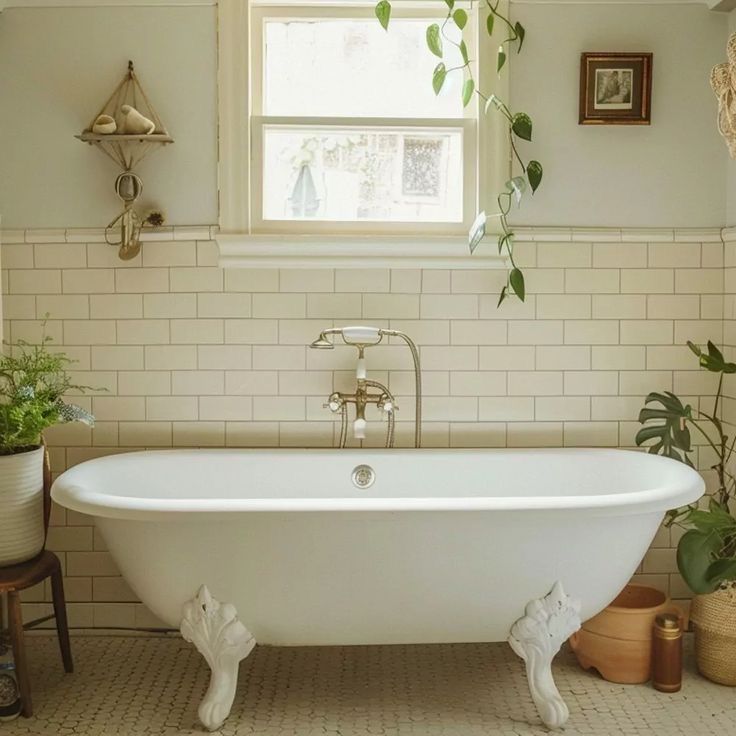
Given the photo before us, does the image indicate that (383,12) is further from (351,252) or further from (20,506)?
(20,506)

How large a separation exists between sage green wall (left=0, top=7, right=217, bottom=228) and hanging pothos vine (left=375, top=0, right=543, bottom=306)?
0.74 metres

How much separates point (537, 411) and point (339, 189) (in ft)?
3.70

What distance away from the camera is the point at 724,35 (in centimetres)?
328

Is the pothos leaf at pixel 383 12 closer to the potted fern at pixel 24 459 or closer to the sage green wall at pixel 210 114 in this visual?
the sage green wall at pixel 210 114

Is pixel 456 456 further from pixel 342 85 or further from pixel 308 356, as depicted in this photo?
pixel 342 85

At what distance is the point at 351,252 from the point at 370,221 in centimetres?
16

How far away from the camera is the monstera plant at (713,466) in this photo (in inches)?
107

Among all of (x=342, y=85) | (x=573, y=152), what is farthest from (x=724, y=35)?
(x=342, y=85)

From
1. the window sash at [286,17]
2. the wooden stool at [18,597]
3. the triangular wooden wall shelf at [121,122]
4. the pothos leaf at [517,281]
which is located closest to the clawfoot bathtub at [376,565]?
the wooden stool at [18,597]

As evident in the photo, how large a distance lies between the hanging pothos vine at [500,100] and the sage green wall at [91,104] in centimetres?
74

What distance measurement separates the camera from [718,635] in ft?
9.35


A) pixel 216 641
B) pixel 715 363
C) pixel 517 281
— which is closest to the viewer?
pixel 216 641

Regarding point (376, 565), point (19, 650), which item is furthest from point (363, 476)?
point (19, 650)

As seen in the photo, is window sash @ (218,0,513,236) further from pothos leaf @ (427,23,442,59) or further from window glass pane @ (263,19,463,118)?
pothos leaf @ (427,23,442,59)
